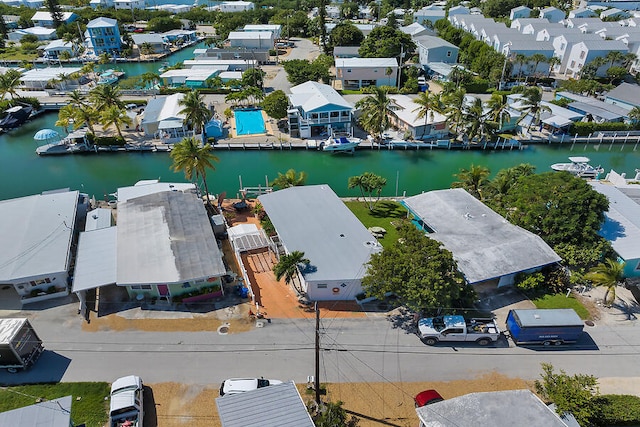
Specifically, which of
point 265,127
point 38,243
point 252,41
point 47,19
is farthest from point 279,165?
point 47,19

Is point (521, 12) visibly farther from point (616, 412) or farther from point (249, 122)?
point (616, 412)

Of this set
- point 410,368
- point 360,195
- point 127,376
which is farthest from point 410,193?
point 127,376

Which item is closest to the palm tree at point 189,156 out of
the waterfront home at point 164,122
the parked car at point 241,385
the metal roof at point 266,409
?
the waterfront home at point 164,122

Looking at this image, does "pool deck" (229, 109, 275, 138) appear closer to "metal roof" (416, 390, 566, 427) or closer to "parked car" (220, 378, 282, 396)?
"parked car" (220, 378, 282, 396)

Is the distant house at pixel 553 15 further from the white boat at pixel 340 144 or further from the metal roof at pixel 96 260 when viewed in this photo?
the metal roof at pixel 96 260

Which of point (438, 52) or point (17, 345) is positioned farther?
point (438, 52)

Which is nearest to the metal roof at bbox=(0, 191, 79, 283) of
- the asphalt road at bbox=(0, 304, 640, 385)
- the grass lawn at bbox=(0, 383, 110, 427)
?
the asphalt road at bbox=(0, 304, 640, 385)
